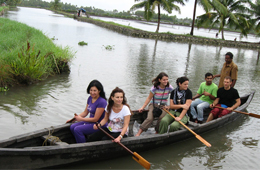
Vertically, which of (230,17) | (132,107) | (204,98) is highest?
(230,17)

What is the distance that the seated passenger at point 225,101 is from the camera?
629 centimetres

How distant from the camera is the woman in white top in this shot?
4.36m

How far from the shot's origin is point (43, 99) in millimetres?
7523

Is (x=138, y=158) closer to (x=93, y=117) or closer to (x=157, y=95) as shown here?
(x=93, y=117)

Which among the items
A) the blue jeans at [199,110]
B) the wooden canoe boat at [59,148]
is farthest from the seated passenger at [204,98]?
the wooden canoe boat at [59,148]

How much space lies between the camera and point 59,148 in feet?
13.1

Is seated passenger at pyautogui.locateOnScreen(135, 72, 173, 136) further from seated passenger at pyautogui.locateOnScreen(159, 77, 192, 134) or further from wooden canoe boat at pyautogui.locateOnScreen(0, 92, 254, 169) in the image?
wooden canoe boat at pyautogui.locateOnScreen(0, 92, 254, 169)

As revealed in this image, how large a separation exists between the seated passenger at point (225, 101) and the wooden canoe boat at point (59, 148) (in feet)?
4.07

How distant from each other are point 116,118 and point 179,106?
4.92 feet

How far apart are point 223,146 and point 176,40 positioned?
25497 mm

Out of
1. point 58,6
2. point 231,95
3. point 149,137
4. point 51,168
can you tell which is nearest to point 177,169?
point 149,137

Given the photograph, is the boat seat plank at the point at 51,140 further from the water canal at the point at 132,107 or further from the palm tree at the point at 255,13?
the palm tree at the point at 255,13

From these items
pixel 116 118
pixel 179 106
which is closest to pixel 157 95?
pixel 179 106

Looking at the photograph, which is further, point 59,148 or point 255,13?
point 255,13
